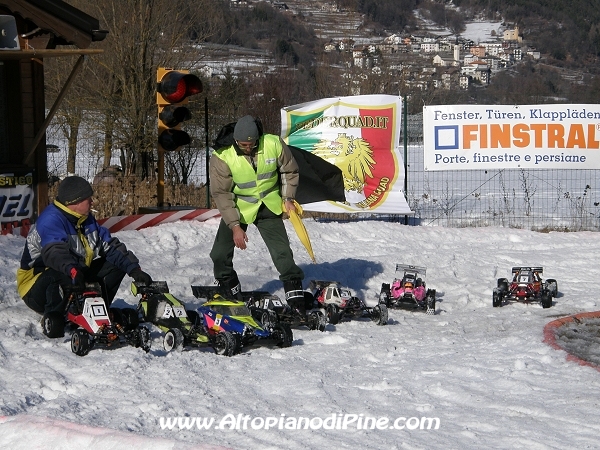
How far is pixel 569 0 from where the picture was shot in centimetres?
11762

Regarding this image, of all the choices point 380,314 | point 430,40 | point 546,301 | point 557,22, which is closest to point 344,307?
point 380,314

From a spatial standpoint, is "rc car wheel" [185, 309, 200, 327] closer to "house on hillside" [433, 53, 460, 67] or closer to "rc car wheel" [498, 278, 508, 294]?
"rc car wheel" [498, 278, 508, 294]

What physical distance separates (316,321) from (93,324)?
7.55ft

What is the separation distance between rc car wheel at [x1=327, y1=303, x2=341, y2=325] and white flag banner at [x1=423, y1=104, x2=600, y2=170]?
7.58 meters

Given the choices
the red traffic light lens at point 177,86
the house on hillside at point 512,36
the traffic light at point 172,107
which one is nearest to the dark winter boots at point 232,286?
the traffic light at point 172,107

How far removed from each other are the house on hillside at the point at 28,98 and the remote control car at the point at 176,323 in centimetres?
525

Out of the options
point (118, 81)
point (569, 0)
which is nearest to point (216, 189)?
point (118, 81)

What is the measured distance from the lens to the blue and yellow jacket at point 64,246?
26.3 ft

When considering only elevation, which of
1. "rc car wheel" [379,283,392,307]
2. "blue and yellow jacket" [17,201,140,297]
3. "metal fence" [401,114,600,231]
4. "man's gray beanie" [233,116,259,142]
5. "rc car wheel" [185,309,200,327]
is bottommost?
"metal fence" [401,114,600,231]

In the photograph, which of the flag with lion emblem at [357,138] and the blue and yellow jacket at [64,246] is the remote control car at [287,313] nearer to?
the blue and yellow jacket at [64,246]

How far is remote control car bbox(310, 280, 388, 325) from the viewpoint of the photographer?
31.7 ft

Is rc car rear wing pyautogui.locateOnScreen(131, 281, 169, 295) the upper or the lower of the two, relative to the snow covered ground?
upper

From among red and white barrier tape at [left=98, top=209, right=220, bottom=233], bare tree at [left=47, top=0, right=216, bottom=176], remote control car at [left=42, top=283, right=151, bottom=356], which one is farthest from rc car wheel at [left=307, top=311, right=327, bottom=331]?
bare tree at [left=47, top=0, right=216, bottom=176]

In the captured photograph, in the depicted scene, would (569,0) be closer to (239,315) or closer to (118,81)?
(118,81)
